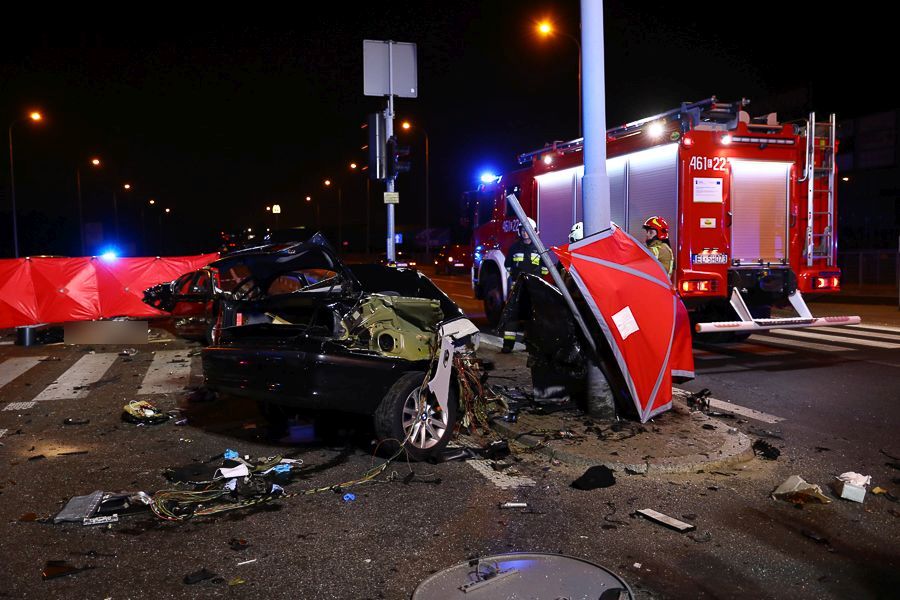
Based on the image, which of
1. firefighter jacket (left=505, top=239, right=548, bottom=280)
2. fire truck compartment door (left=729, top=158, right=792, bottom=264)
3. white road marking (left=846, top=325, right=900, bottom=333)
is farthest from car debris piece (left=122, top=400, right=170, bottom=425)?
white road marking (left=846, top=325, right=900, bottom=333)

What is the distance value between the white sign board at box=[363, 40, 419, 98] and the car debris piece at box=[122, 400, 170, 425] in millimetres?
8128

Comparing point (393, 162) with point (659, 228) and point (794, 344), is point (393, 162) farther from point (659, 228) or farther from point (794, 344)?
point (794, 344)

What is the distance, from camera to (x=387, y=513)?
473 cm

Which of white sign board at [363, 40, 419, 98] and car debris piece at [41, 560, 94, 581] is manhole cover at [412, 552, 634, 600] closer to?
car debris piece at [41, 560, 94, 581]

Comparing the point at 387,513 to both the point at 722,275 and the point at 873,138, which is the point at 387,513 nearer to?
the point at 722,275

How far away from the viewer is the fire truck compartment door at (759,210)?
1061 cm

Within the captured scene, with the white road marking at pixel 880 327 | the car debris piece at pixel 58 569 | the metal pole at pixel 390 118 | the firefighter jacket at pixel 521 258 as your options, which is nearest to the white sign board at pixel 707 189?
the firefighter jacket at pixel 521 258

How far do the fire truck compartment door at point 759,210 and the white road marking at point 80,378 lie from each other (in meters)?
9.24

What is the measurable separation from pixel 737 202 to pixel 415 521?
8.04 metres

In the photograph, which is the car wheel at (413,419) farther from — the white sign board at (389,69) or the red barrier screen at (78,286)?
the red barrier screen at (78,286)

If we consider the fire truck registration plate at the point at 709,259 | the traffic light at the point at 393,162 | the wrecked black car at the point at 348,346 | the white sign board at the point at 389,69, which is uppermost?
the white sign board at the point at 389,69

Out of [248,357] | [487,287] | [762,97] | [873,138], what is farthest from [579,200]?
[762,97]

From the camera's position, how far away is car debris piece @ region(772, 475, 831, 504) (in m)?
4.92

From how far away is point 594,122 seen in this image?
7.32 meters
